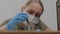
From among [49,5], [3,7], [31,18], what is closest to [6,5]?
[3,7]

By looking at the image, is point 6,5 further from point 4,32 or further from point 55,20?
point 4,32

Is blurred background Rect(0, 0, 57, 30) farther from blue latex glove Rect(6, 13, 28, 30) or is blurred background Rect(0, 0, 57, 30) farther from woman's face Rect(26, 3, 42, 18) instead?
blue latex glove Rect(6, 13, 28, 30)

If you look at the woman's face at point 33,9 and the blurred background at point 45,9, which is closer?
the woman's face at point 33,9

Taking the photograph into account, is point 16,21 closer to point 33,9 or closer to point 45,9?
point 33,9

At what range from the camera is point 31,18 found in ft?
1.70

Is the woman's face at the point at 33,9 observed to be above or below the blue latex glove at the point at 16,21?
above

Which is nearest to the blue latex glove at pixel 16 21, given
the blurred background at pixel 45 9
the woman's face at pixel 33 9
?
the woman's face at pixel 33 9

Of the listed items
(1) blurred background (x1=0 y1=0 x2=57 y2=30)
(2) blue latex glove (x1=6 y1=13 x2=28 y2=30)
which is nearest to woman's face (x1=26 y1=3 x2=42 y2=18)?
(2) blue latex glove (x1=6 y1=13 x2=28 y2=30)

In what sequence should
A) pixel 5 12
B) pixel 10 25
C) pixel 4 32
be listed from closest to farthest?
pixel 4 32 → pixel 10 25 → pixel 5 12

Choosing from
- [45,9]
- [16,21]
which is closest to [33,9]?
[16,21]

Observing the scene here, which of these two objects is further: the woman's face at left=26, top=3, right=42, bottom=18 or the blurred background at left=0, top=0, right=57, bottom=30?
the blurred background at left=0, top=0, right=57, bottom=30

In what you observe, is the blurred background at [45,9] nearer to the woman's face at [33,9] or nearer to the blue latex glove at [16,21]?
the woman's face at [33,9]

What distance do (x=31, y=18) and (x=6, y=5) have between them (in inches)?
17.9

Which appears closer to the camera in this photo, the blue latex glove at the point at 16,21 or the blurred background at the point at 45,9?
the blue latex glove at the point at 16,21
